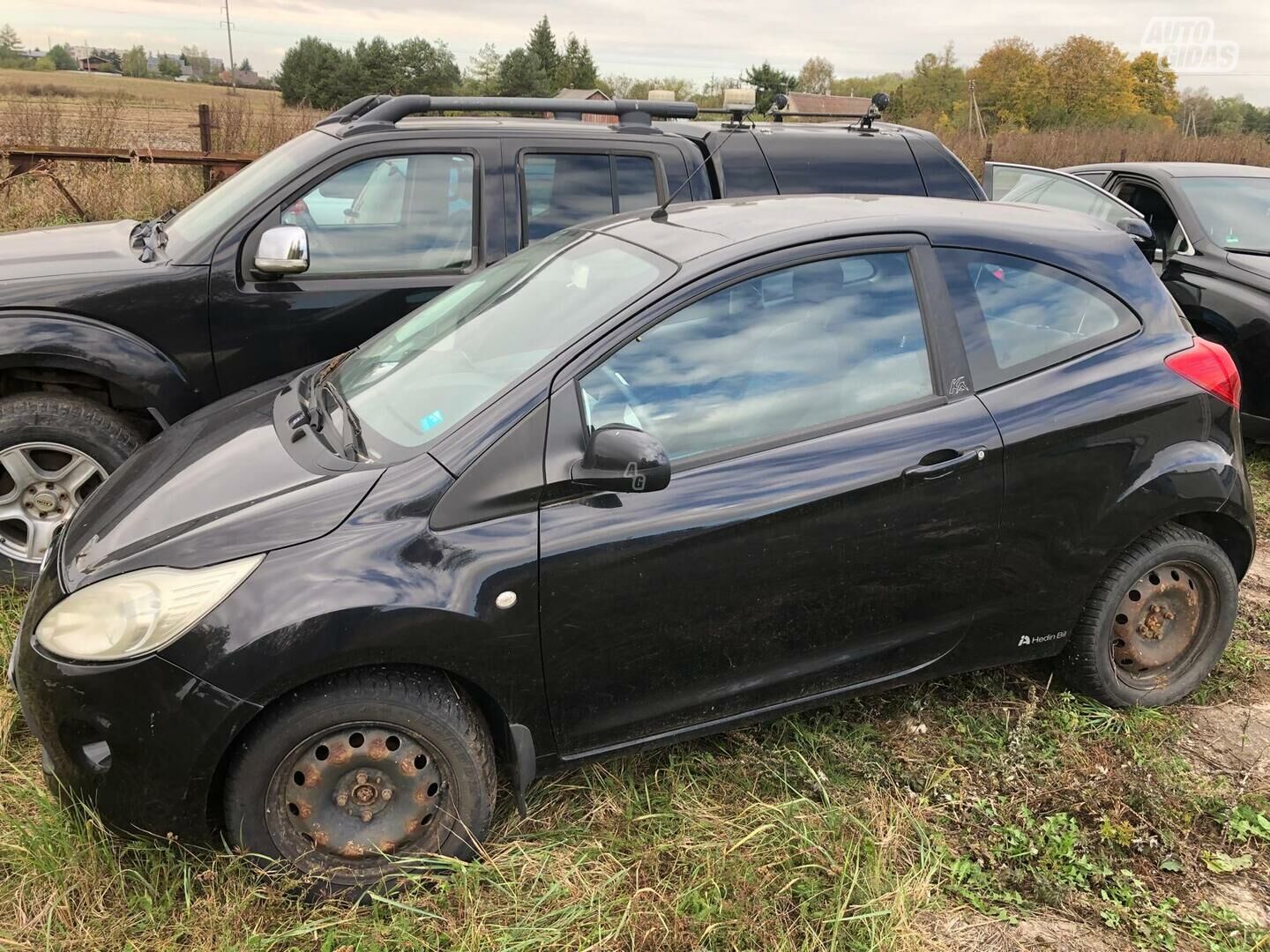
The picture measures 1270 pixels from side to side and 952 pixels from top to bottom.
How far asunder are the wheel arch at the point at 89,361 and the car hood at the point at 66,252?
9.9 inches

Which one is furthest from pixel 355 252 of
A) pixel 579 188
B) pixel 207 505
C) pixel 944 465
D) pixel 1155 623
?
pixel 1155 623

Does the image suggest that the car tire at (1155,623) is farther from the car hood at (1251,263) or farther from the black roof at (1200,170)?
the black roof at (1200,170)

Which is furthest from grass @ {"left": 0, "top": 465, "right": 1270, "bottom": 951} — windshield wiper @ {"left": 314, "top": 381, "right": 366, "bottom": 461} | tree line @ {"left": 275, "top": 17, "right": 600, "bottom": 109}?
tree line @ {"left": 275, "top": 17, "right": 600, "bottom": 109}

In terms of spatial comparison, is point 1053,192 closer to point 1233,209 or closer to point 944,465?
point 1233,209

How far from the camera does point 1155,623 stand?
128 inches

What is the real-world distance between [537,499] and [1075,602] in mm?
1844

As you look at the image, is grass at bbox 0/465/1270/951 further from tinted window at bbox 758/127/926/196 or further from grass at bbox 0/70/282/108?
grass at bbox 0/70/282/108

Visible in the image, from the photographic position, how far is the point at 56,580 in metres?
2.38

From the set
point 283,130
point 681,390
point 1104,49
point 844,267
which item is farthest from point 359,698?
point 1104,49

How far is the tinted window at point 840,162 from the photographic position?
4.88m

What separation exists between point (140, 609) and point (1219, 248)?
649 cm

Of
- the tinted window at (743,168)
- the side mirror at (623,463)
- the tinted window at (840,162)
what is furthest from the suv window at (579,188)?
the side mirror at (623,463)

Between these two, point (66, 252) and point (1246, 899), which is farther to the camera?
point (66, 252)

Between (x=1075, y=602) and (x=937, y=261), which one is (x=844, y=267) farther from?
(x=1075, y=602)
